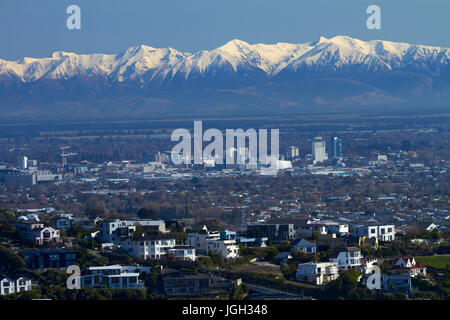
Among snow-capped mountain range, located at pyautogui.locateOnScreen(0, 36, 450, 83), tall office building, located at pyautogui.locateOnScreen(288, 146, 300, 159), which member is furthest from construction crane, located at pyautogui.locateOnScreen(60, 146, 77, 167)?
snow-capped mountain range, located at pyautogui.locateOnScreen(0, 36, 450, 83)

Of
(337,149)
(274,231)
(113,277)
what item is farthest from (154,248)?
(337,149)

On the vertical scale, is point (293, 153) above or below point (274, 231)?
below

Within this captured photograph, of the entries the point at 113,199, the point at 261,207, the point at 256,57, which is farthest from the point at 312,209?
the point at 256,57

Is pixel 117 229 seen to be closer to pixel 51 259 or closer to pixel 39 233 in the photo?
pixel 39 233

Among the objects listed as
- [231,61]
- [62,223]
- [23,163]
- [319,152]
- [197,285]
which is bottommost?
[23,163]

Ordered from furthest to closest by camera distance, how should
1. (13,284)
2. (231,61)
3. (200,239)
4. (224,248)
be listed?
1. (231,61)
2. (200,239)
3. (224,248)
4. (13,284)

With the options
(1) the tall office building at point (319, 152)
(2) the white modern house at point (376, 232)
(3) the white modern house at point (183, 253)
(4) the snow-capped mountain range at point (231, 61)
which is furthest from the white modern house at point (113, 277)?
(4) the snow-capped mountain range at point (231, 61)

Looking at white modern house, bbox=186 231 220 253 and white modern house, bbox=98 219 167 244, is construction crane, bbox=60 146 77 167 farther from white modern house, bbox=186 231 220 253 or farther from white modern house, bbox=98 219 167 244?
white modern house, bbox=186 231 220 253

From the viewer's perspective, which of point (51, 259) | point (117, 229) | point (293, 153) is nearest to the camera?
point (51, 259)
